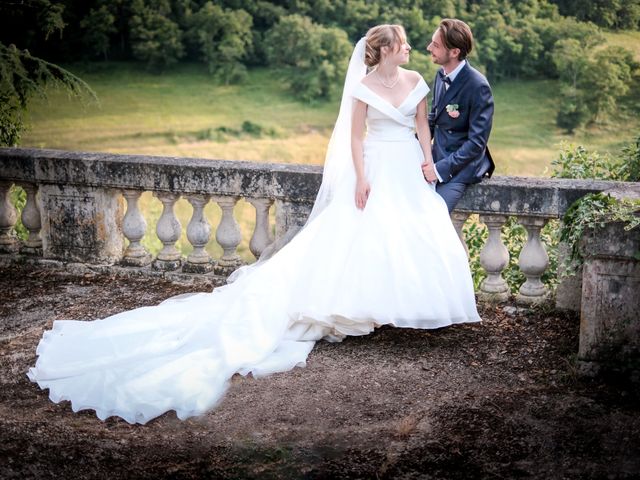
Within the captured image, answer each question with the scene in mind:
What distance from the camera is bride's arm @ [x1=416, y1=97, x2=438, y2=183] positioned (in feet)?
13.9

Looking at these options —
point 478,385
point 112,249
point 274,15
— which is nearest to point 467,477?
point 478,385

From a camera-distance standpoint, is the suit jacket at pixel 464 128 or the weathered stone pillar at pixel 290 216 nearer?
the suit jacket at pixel 464 128

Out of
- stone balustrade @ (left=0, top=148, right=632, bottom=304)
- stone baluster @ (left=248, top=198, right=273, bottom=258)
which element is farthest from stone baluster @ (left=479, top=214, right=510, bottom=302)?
stone baluster @ (left=248, top=198, right=273, bottom=258)

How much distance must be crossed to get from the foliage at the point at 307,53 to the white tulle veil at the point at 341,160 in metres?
13.3

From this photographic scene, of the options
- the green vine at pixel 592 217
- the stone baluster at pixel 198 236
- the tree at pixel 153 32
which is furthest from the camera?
the tree at pixel 153 32

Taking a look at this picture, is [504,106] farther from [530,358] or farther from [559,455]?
[559,455]

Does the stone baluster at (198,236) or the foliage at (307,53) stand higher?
the foliage at (307,53)

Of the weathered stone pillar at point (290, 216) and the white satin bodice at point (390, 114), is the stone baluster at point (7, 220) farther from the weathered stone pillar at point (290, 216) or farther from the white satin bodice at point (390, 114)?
the white satin bodice at point (390, 114)

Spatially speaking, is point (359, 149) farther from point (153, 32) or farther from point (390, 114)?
point (153, 32)

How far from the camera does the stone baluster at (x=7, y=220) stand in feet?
17.9

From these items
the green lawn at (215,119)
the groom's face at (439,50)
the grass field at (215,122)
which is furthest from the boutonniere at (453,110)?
the green lawn at (215,119)

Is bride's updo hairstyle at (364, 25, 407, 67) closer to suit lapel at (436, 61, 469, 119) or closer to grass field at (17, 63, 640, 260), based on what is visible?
suit lapel at (436, 61, 469, 119)

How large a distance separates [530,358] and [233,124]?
15217 millimetres

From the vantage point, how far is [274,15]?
17.5 m
